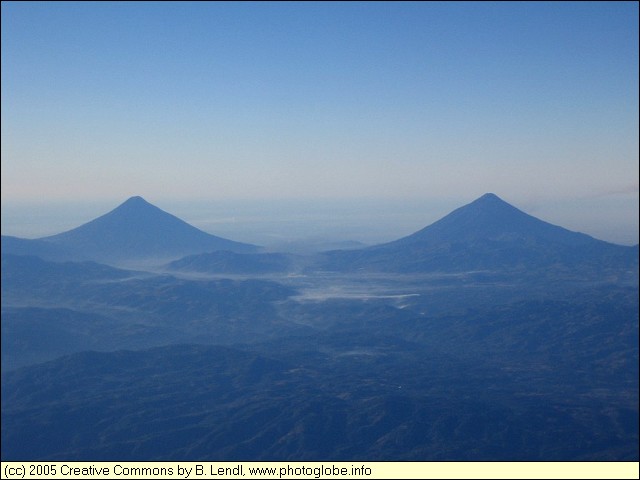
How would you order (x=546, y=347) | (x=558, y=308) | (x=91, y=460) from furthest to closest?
1. (x=558, y=308)
2. (x=546, y=347)
3. (x=91, y=460)

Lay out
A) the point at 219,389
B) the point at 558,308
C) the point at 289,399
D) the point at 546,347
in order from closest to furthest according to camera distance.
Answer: the point at 289,399 < the point at 219,389 < the point at 546,347 < the point at 558,308

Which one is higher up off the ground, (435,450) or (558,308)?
(558,308)

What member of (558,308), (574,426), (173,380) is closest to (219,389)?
(173,380)

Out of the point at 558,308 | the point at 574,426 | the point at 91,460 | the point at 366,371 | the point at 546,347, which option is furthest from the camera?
the point at 558,308

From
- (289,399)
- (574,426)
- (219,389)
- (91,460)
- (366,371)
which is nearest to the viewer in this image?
(91,460)

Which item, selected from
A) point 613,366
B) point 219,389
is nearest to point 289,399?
point 219,389

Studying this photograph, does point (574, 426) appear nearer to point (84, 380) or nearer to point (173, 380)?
point (173, 380)

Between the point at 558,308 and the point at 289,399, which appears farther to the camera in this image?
the point at 558,308

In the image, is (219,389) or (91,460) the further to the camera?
(219,389)

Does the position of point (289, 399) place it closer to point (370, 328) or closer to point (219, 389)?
point (219, 389)
